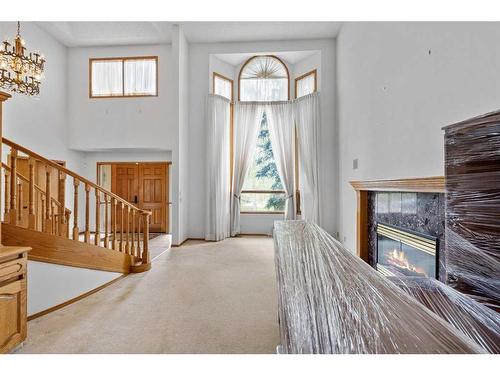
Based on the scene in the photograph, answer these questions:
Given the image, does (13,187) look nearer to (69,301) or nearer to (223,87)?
(69,301)

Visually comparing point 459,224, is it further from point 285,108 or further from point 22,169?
point 22,169

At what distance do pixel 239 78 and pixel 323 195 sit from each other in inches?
132

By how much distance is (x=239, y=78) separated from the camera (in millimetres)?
6254

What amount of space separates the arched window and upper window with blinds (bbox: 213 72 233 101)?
8.8 inches

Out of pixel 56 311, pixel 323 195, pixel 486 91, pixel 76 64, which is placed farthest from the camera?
pixel 76 64

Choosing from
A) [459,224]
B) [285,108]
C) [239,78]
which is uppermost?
[239,78]

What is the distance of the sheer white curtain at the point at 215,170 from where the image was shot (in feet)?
18.9

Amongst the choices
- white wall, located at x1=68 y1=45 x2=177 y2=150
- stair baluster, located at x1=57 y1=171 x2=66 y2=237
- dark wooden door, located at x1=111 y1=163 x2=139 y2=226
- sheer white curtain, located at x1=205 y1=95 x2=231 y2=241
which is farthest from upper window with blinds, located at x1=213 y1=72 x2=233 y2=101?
stair baluster, located at x1=57 y1=171 x2=66 y2=237

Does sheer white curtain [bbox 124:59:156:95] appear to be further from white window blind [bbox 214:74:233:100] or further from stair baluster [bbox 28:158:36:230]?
stair baluster [bbox 28:158:36:230]

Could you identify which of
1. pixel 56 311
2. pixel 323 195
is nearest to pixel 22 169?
pixel 56 311

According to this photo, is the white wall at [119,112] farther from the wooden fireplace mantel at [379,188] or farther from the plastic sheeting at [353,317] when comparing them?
the plastic sheeting at [353,317]

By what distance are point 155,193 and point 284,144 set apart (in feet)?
12.0

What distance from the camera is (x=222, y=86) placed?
6129mm

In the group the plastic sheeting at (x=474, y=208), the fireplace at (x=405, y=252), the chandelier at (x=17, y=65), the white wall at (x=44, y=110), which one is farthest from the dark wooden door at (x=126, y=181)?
the plastic sheeting at (x=474, y=208)
